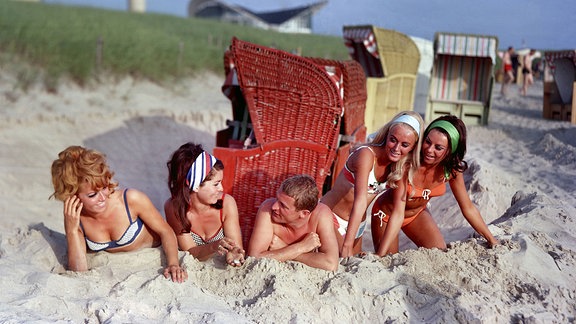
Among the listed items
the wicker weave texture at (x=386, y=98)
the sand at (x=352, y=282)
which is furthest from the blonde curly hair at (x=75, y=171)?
the wicker weave texture at (x=386, y=98)

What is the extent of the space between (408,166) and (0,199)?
5.40 m

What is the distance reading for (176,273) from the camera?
3.61 metres

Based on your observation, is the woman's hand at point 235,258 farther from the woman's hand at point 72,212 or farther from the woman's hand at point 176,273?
the woman's hand at point 72,212

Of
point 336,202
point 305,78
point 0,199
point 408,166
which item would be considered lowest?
point 0,199

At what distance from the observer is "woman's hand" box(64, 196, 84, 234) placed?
371 cm

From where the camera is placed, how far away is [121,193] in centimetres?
392

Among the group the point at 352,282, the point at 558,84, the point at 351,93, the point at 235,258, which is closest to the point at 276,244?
the point at 235,258

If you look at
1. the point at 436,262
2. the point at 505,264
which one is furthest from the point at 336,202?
the point at 505,264

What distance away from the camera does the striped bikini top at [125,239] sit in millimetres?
3914

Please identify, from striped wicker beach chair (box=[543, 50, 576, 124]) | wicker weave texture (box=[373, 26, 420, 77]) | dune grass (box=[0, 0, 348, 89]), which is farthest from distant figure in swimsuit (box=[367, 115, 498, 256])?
striped wicker beach chair (box=[543, 50, 576, 124])

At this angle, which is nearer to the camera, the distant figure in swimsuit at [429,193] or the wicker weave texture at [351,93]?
the distant figure in swimsuit at [429,193]

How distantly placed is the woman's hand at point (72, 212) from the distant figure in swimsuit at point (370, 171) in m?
1.76

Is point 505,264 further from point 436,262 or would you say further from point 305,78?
point 305,78

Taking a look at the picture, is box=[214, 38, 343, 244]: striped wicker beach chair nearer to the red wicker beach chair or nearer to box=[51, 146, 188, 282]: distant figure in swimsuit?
the red wicker beach chair
